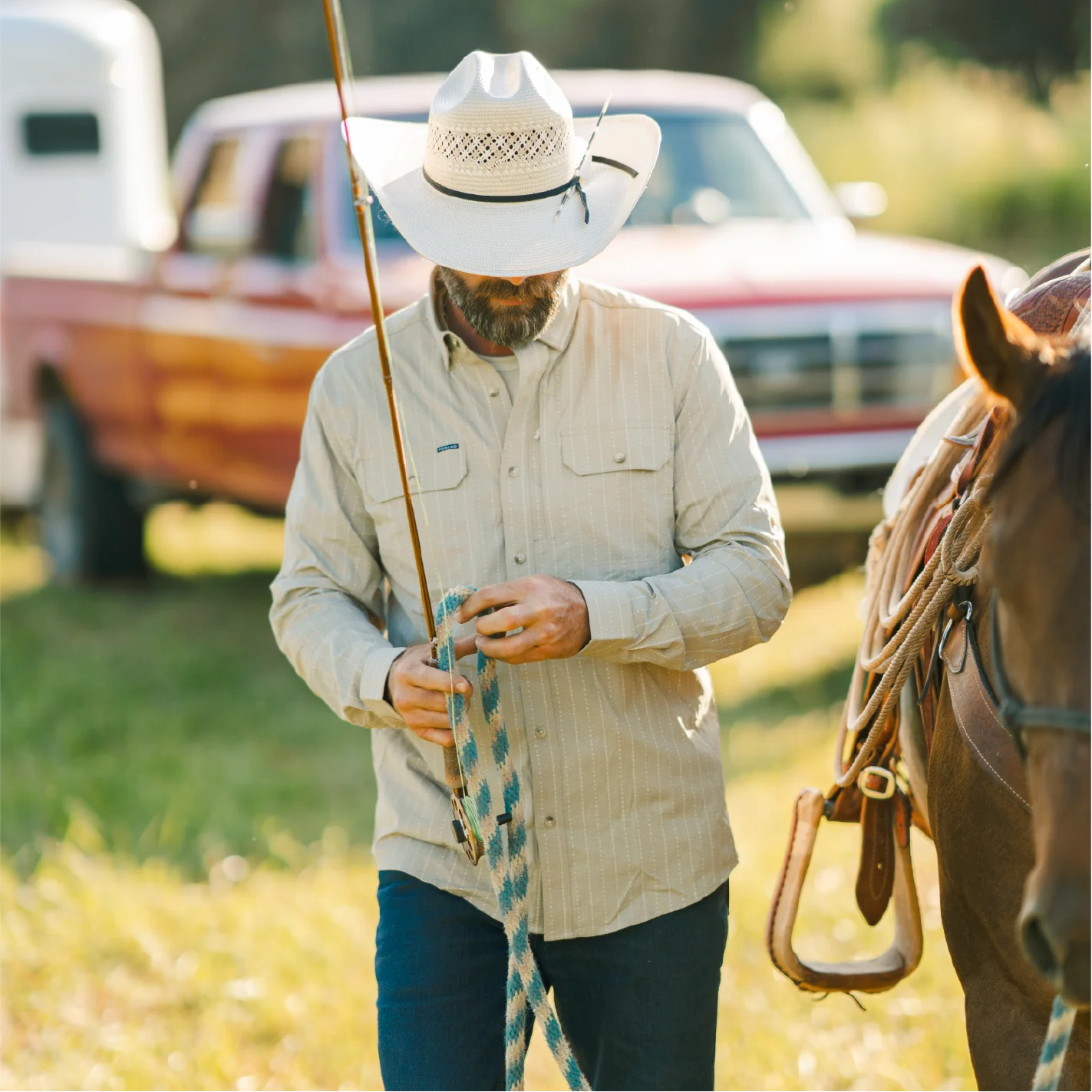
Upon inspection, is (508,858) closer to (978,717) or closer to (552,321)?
(978,717)

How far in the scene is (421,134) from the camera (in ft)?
8.92

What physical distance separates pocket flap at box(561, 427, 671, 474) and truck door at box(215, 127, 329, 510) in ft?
13.5

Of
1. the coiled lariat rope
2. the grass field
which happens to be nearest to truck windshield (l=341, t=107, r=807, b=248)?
the grass field

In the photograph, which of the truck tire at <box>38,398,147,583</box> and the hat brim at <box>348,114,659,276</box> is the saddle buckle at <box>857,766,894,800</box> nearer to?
the hat brim at <box>348,114,659,276</box>

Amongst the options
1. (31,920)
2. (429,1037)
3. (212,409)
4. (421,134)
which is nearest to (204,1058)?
(31,920)

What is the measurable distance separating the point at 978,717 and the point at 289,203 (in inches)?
224

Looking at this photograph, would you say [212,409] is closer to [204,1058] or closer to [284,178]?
[284,178]

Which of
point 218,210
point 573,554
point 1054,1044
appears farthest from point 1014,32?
point 1054,1044

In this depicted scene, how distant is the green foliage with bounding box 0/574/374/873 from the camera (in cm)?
504

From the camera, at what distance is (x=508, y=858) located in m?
2.37

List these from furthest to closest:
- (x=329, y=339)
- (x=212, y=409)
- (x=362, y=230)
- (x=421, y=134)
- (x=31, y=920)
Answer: (x=212, y=409) → (x=329, y=339) → (x=31, y=920) → (x=421, y=134) → (x=362, y=230)

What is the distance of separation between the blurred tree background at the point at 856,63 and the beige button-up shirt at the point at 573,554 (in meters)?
18.3

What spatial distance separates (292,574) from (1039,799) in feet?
4.30

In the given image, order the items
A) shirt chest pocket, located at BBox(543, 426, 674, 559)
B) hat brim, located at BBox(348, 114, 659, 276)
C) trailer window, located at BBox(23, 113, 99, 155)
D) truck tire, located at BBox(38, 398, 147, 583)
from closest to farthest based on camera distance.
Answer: hat brim, located at BBox(348, 114, 659, 276) < shirt chest pocket, located at BBox(543, 426, 674, 559) < truck tire, located at BBox(38, 398, 147, 583) < trailer window, located at BBox(23, 113, 99, 155)
